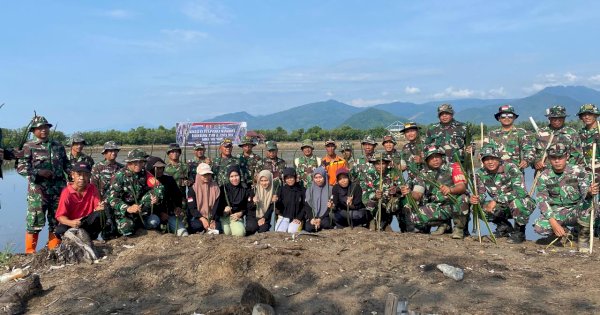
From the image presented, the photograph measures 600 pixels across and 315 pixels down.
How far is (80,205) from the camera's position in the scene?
21.5ft

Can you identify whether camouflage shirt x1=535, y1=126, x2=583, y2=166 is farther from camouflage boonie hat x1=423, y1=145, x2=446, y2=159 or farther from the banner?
the banner

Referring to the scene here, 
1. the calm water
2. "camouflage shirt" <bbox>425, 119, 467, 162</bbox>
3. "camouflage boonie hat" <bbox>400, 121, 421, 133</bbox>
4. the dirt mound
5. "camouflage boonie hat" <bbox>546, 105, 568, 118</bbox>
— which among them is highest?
"camouflage boonie hat" <bbox>546, 105, 568, 118</bbox>

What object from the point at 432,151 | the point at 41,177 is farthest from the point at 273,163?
the point at 41,177

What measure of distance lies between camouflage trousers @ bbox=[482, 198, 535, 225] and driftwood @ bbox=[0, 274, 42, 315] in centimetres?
569

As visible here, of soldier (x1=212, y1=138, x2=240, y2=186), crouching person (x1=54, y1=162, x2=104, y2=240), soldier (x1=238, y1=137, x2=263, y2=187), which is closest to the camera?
crouching person (x1=54, y1=162, x2=104, y2=240)

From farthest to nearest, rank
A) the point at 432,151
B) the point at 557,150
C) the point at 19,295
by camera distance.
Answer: the point at 432,151 → the point at 557,150 → the point at 19,295

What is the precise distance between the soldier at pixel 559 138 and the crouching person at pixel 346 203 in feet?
8.86

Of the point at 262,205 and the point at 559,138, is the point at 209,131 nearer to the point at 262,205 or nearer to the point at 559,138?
the point at 262,205

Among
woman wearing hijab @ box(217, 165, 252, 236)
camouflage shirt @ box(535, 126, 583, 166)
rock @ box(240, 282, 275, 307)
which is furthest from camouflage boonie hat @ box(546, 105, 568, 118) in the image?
rock @ box(240, 282, 275, 307)

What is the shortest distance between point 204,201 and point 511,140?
15.8 feet

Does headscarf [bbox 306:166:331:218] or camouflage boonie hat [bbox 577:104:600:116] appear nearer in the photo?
camouflage boonie hat [bbox 577:104:600:116]

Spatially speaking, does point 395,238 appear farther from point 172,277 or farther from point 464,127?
point 172,277

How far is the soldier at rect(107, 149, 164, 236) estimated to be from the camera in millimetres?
6855

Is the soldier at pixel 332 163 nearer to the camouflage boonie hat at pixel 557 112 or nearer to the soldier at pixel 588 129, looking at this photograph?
the camouflage boonie hat at pixel 557 112
